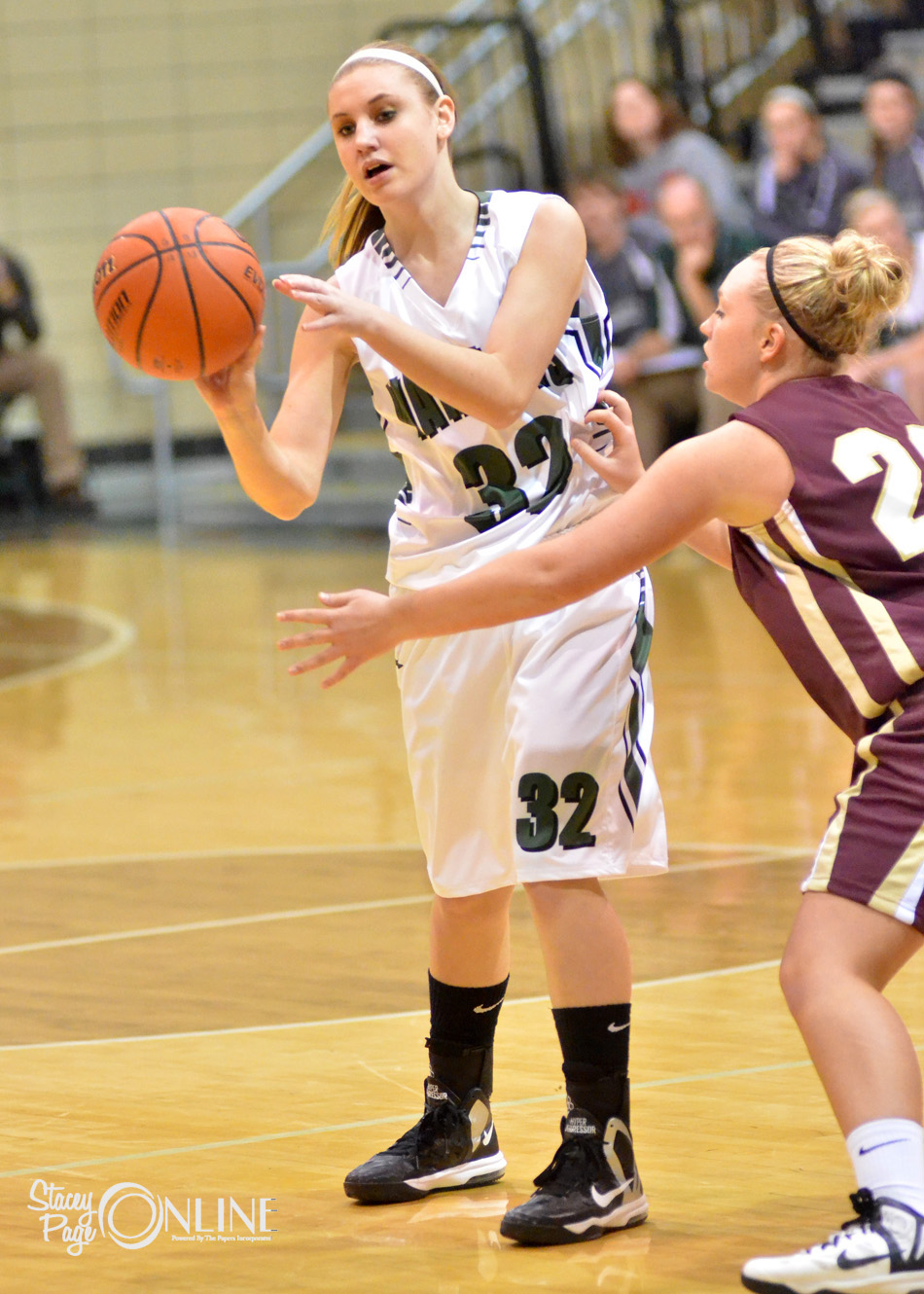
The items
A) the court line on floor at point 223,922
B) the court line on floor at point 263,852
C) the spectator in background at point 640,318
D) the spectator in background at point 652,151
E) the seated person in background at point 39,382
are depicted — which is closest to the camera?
the court line on floor at point 223,922

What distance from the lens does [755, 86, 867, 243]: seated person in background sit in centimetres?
1047

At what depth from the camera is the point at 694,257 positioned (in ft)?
34.8

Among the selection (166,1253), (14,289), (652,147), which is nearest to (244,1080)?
(166,1253)

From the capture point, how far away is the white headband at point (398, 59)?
2934 millimetres

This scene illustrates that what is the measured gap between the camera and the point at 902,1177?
234 centimetres

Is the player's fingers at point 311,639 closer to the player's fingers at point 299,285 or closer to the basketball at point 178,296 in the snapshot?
the player's fingers at point 299,285

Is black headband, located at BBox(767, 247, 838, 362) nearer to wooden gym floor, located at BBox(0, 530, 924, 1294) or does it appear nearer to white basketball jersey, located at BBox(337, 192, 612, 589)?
white basketball jersey, located at BBox(337, 192, 612, 589)

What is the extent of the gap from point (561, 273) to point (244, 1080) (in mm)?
1457

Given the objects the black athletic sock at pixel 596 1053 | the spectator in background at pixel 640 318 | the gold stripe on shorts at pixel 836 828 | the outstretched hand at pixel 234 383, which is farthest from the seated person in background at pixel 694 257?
the gold stripe on shorts at pixel 836 828

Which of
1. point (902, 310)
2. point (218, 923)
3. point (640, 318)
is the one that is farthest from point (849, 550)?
point (640, 318)

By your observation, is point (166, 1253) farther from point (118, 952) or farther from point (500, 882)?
point (118, 952)

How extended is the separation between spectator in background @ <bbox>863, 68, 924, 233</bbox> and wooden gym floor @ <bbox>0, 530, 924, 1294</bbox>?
12.8ft

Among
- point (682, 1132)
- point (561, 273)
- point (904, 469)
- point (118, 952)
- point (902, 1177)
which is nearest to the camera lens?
point (902, 1177)

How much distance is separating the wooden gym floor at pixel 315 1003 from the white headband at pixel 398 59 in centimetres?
160
